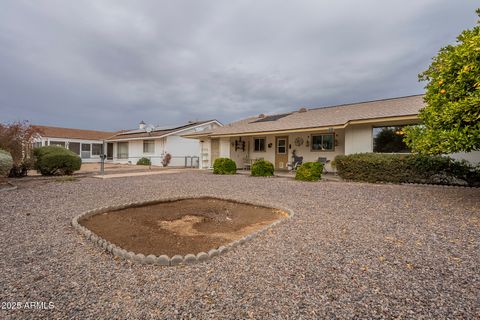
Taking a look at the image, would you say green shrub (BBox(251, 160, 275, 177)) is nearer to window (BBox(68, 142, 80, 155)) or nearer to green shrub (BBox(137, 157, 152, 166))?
green shrub (BBox(137, 157, 152, 166))

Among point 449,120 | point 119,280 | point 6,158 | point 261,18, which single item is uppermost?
point 261,18

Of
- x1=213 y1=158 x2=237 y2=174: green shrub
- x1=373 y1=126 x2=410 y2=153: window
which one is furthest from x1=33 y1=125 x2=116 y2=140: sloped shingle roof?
x1=373 y1=126 x2=410 y2=153: window

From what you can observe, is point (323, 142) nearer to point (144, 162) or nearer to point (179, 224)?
point (179, 224)

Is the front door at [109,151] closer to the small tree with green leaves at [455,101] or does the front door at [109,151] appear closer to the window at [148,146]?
the window at [148,146]

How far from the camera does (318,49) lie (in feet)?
48.3

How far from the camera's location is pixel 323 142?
1341 cm

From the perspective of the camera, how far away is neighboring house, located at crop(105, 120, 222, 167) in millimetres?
22078

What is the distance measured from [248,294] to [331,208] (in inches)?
158

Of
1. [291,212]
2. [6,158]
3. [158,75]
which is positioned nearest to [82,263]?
[291,212]

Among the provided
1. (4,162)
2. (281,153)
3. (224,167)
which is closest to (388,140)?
(281,153)

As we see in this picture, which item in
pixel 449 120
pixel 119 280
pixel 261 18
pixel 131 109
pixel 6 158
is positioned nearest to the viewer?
pixel 119 280

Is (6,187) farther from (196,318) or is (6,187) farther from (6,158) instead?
(196,318)

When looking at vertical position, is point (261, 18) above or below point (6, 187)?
above

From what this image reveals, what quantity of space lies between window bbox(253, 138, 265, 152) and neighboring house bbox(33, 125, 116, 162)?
21519 millimetres
